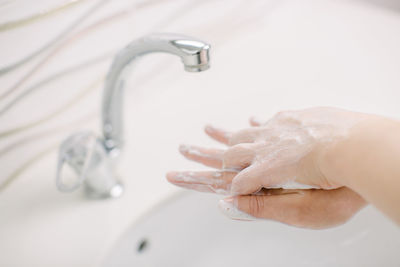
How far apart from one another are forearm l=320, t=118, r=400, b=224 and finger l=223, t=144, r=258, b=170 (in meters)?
0.10

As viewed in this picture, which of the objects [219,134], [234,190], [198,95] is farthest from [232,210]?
[198,95]

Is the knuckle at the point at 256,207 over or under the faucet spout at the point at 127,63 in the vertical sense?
under

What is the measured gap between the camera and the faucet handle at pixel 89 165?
519 mm

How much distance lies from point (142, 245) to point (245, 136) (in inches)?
9.7

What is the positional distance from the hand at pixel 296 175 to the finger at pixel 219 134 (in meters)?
0.07

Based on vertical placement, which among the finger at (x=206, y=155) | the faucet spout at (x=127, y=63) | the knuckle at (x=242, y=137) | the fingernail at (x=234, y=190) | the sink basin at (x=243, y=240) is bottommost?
the sink basin at (x=243, y=240)

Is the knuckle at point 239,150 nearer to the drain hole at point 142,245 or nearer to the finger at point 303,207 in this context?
the finger at point 303,207

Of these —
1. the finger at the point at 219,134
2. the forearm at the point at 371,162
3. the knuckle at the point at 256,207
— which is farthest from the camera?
the finger at the point at 219,134

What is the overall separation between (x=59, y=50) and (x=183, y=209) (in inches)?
13.8

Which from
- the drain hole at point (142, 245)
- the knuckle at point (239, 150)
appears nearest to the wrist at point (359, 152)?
the knuckle at point (239, 150)

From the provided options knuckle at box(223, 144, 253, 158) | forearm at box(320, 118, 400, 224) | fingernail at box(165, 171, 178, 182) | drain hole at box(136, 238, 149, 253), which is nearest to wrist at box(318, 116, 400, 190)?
forearm at box(320, 118, 400, 224)

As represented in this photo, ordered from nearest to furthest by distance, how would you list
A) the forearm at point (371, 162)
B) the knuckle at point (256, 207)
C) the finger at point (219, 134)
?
1. the forearm at point (371, 162)
2. the knuckle at point (256, 207)
3. the finger at point (219, 134)

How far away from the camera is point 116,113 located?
559 millimetres


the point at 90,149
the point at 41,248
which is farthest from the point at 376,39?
the point at 41,248
